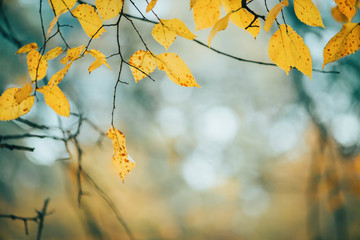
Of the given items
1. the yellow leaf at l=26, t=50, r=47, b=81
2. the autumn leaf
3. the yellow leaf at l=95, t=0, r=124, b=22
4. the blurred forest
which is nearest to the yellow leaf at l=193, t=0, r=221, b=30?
the autumn leaf

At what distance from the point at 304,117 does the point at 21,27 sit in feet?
16.8

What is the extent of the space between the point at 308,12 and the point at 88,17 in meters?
0.43

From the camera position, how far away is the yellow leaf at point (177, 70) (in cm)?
44

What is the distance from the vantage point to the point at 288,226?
6695 mm

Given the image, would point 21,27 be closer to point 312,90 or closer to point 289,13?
point 289,13

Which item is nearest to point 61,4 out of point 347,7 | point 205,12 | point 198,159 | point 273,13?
point 205,12

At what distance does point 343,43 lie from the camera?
1.43 ft

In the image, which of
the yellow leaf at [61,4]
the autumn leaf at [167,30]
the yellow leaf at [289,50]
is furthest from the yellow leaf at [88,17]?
the yellow leaf at [289,50]

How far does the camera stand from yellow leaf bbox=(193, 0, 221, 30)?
1.29 ft

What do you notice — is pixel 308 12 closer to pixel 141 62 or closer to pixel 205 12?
pixel 205 12

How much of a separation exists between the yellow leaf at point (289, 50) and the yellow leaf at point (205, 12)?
13cm

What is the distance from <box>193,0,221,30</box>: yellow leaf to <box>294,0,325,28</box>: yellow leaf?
0.16 meters

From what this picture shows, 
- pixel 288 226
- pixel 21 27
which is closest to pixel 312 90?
pixel 21 27

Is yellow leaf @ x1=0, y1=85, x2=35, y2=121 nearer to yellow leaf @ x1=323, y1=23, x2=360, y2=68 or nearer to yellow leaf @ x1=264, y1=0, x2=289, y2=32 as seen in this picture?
yellow leaf @ x1=264, y1=0, x2=289, y2=32
